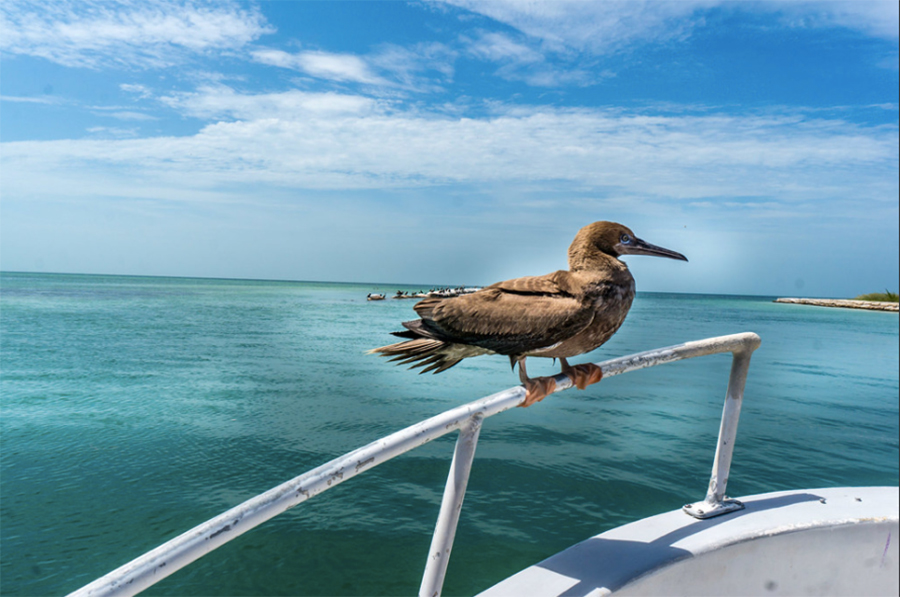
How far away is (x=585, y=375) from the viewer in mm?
1989

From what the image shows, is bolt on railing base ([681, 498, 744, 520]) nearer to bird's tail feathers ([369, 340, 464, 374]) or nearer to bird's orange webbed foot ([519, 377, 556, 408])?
bird's orange webbed foot ([519, 377, 556, 408])

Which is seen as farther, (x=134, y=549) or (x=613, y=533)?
(x=134, y=549)

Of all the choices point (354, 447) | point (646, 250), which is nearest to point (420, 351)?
point (646, 250)

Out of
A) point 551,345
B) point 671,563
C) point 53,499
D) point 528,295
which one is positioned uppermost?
point 528,295

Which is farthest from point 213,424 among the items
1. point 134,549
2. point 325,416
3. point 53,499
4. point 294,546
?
point 294,546

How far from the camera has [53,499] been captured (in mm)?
8383

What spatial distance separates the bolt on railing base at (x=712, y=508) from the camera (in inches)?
90.3

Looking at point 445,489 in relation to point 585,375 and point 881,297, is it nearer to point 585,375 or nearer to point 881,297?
point 585,375

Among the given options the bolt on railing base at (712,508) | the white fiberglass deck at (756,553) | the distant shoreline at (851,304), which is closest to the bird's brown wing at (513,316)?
the white fiberglass deck at (756,553)

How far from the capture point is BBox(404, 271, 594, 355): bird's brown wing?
1988 mm

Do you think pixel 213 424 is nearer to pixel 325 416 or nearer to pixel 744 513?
pixel 325 416

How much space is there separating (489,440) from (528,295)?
9135mm

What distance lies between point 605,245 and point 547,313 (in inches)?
14.1

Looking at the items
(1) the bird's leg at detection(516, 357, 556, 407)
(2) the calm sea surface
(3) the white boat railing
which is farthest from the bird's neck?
(2) the calm sea surface
